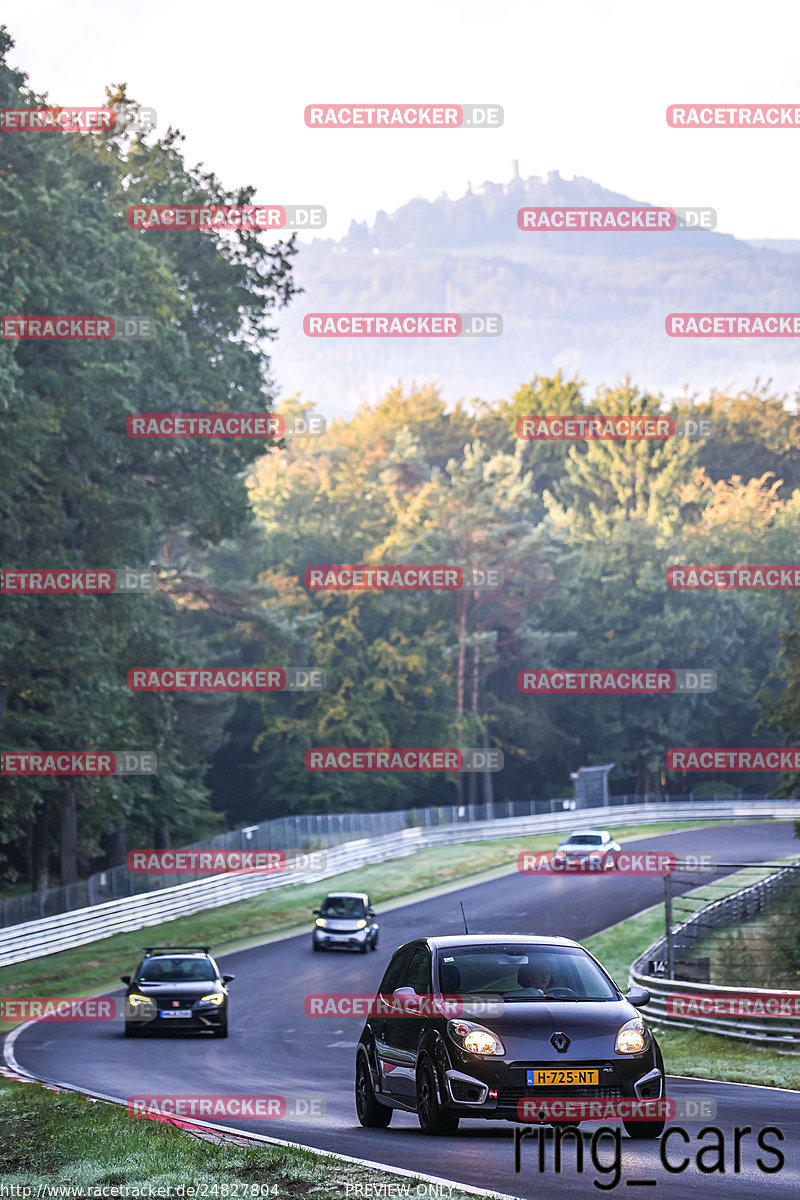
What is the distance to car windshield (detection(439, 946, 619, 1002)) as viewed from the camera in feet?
39.4

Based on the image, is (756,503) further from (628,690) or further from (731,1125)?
(731,1125)

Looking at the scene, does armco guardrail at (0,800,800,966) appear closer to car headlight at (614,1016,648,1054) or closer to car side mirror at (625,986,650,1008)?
car side mirror at (625,986,650,1008)

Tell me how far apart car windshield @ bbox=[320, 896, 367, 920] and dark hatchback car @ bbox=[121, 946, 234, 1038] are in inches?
547

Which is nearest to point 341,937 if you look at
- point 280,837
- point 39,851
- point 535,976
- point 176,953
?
point 39,851

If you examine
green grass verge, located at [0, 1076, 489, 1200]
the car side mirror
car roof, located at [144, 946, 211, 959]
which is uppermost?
the car side mirror

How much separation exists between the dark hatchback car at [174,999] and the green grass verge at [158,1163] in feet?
38.9

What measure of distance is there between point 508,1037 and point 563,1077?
48 cm

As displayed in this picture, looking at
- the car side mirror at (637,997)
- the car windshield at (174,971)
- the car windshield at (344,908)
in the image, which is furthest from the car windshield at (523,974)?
the car windshield at (344,908)

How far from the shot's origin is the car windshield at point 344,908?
132 ft

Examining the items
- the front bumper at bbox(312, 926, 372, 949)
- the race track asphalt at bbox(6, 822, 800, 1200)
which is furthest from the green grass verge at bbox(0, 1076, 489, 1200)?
the front bumper at bbox(312, 926, 372, 949)

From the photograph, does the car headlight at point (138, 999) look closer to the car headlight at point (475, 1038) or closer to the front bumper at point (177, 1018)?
the front bumper at point (177, 1018)

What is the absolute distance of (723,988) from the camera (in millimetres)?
22641

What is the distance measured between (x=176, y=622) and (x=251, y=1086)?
55533 millimetres

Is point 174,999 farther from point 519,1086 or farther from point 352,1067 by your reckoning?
point 519,1086
